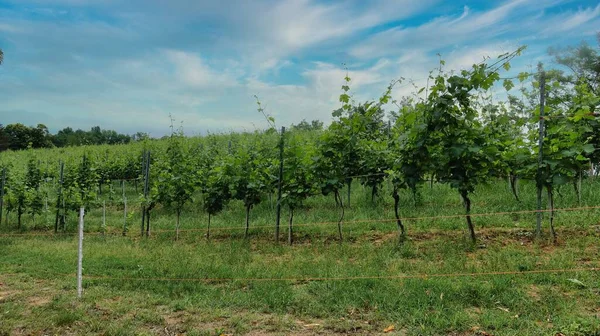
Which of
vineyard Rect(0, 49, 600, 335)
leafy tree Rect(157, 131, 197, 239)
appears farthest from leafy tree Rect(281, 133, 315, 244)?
leafy tree Rect(157, 131, 197, 239)

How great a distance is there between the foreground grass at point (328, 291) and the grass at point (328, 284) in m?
0.02

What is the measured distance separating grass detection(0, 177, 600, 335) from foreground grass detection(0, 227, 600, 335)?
0.02m

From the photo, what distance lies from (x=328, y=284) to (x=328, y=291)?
0.21 m

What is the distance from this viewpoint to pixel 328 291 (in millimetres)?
4582

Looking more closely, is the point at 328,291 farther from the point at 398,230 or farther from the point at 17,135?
the point at 17,135

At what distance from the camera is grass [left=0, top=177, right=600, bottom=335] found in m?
3.86

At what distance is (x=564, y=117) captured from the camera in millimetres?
5766

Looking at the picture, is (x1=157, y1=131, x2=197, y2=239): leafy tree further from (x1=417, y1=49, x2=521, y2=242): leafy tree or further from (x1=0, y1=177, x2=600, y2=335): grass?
(x1=417, y1=49, x2=521, y2=242): leafy tree

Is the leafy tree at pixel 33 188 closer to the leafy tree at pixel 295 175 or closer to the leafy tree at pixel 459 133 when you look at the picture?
the leafy tree at pixel 295 175

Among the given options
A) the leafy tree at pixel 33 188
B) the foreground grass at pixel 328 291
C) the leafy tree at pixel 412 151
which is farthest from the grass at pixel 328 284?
the leafy tree at pixel 33 188

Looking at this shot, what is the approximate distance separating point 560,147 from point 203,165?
746 cm

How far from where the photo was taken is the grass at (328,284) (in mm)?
3861

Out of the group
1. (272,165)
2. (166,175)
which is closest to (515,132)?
(272,165)

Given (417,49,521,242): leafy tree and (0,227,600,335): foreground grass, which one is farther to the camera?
(417,49,521,242): leafy tree
